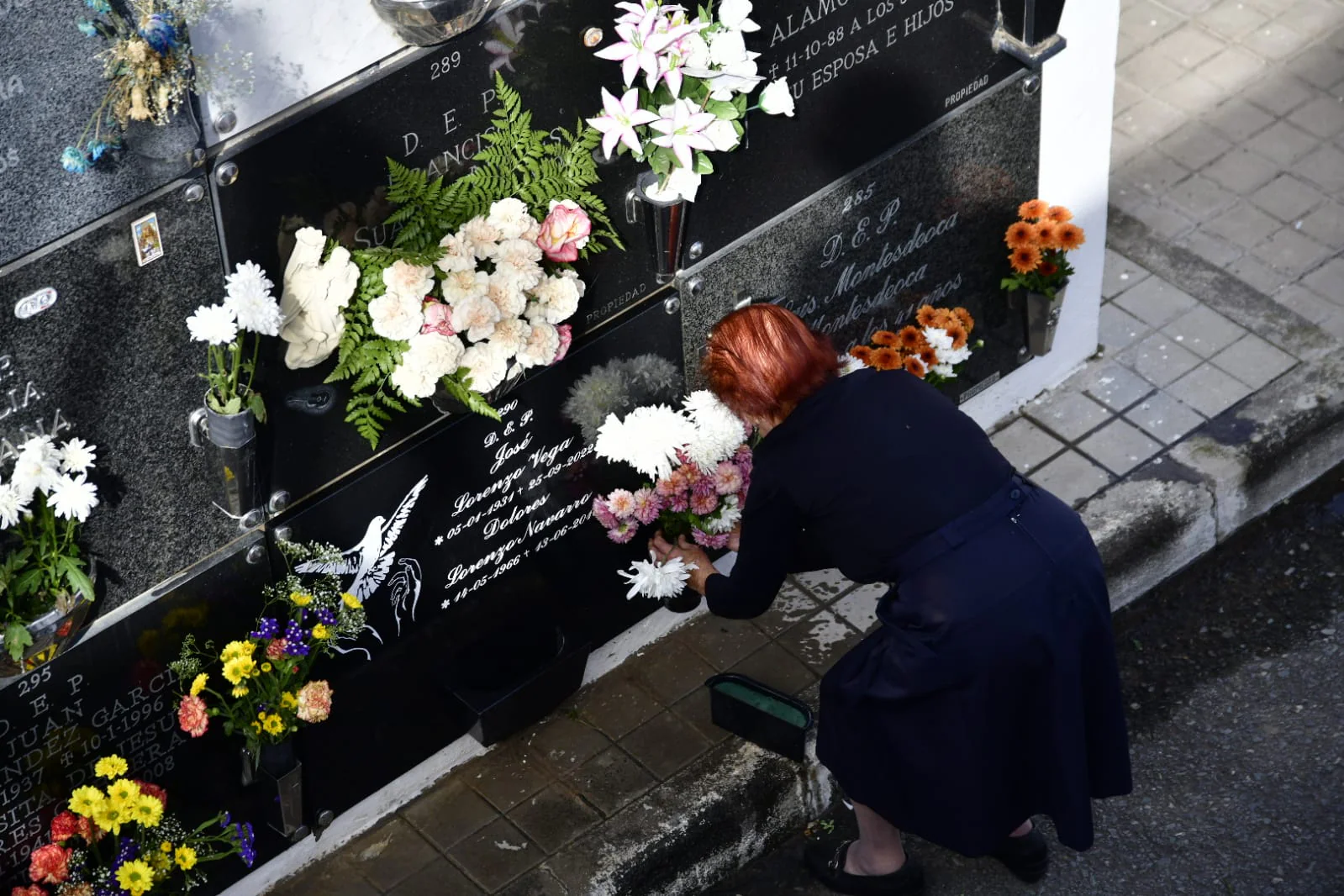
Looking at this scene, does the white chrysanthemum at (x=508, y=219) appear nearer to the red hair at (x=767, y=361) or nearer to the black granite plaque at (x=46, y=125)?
→ the red hair at (x=767, y=361)

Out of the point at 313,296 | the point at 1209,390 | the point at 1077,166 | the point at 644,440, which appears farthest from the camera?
the point at 1209,390

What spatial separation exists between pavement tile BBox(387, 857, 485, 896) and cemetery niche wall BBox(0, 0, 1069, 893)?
10.0 inches

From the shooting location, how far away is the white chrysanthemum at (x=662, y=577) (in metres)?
4.38

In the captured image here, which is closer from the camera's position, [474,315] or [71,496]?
[71,496]

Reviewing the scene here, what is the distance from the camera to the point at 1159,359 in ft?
18.6

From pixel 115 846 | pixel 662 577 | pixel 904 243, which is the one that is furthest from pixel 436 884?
pixel 904 243

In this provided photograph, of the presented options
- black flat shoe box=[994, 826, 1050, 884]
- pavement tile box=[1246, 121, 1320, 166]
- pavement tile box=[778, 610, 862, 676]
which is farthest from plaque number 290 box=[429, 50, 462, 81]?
pavement tile box=[1246, 121, 1320, 166]

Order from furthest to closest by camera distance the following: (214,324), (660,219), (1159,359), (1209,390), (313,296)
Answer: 1. (1159,359)
2. (1209,390)
3. (660,219)
4. (313,296)
5. (214,324)

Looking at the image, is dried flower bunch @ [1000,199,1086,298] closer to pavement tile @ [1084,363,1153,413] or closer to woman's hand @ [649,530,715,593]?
pavement tile @ [1084,363,1153,413]

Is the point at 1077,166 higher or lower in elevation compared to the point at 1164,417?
higher

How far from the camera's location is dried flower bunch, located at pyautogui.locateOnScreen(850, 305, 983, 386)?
4.86 metres

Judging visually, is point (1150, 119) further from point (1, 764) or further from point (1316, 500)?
point (1, 764)

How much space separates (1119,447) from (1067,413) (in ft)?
0.71

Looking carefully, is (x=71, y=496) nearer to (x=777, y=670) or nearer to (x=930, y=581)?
(x=930, y=581)
